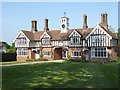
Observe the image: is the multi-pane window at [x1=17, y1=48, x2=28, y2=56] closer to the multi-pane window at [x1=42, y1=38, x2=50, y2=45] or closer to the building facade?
the building facade

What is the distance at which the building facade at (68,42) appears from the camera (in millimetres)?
43375

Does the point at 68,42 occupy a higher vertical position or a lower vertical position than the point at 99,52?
higher

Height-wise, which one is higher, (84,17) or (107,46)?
(84,17)

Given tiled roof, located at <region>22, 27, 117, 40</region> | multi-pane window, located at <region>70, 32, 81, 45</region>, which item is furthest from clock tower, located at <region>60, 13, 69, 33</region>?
multi-pane window, located at <region>70, 32, 81, 45</region>

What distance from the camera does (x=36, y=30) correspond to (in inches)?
2266

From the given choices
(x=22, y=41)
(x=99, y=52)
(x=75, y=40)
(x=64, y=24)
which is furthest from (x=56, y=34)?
(x=99, y=52)

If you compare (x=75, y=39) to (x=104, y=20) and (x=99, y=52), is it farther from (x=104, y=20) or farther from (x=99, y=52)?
(x=104, y=20)

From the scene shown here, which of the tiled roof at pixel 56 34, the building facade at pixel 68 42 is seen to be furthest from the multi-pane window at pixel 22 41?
the tiled roof at pixel 56 34

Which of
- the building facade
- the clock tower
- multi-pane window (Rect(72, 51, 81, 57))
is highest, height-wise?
the clock tower

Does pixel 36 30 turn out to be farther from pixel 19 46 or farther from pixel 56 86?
pixel 56 86

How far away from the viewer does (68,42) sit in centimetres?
4859

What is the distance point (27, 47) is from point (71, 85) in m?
42.4

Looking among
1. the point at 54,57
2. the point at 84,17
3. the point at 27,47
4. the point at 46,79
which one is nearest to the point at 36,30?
the point at 27,47

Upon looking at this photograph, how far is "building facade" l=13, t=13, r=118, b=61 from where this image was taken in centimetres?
4338
